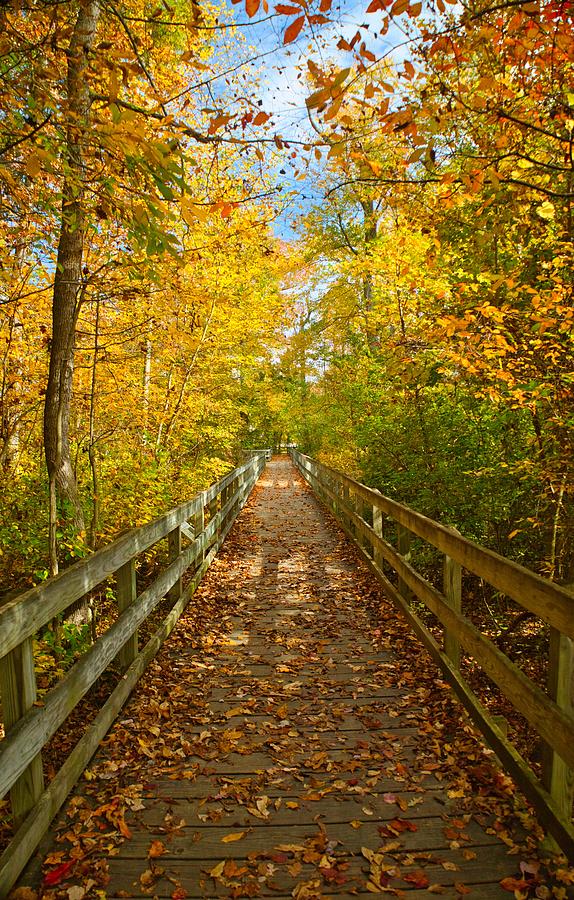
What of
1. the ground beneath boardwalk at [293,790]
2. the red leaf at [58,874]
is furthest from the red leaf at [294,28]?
the red leaf at [58,874]

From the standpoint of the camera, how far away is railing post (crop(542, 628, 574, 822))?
233cm

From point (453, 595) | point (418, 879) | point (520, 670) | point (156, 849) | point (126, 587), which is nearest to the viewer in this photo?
point (418, 879)

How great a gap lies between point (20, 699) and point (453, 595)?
9.02 ft

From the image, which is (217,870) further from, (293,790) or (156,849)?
(293,790)

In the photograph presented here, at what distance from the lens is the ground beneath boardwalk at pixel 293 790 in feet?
7.64

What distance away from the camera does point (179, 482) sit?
30.8ft

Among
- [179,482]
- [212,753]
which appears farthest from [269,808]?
[179,482]

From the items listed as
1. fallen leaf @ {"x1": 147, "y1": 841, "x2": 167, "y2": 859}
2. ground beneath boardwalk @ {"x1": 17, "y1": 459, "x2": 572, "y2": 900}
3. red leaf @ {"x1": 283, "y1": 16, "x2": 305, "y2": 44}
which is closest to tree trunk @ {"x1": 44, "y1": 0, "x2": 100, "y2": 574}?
ground beneath boardwalk @ {"x1": 17, "y1": 459, "x2": 572, "y2": 900}

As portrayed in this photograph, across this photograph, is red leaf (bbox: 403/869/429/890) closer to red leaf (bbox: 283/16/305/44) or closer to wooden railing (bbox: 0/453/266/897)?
wooden railing (bbox: 0/453/266/897)

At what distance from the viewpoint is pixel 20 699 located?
233 centimetres

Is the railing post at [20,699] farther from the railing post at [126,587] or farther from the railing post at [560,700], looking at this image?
the railing post at [560,700]

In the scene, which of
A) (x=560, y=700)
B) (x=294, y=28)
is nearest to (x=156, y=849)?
(x=560, y=700)

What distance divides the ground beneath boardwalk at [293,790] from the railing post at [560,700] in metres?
0.23

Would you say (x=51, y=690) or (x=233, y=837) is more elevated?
(x=51, y=690)
